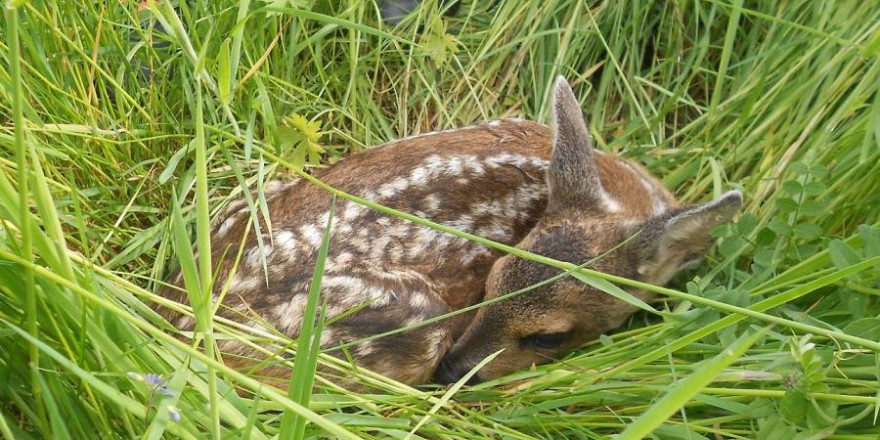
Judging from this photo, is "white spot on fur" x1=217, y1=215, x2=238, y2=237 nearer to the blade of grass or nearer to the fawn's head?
the fawn's head

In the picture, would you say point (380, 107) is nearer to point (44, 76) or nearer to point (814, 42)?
point (44, 76)

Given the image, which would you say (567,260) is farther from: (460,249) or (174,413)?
(174,413)

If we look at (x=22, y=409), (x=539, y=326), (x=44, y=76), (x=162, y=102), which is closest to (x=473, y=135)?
(x=539, y=326)

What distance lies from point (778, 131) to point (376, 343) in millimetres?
1654

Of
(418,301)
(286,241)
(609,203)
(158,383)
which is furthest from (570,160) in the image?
(158,383)

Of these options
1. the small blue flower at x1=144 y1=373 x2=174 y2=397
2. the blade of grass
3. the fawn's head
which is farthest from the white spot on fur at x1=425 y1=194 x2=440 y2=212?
the blade of grass

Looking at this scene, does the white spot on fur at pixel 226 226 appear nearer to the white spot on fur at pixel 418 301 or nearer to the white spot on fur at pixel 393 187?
the white spot on fur at pixel 393 187

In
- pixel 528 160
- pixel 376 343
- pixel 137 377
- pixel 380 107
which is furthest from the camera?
pixel 380 107

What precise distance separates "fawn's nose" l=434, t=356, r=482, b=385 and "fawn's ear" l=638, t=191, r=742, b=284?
0.62 meters

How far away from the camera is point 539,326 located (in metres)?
2.73

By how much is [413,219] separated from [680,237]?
1.09 metres

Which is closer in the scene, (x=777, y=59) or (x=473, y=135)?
(x=473, y=135)

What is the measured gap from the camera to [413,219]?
189cm

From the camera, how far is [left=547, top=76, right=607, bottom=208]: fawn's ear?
273cm
